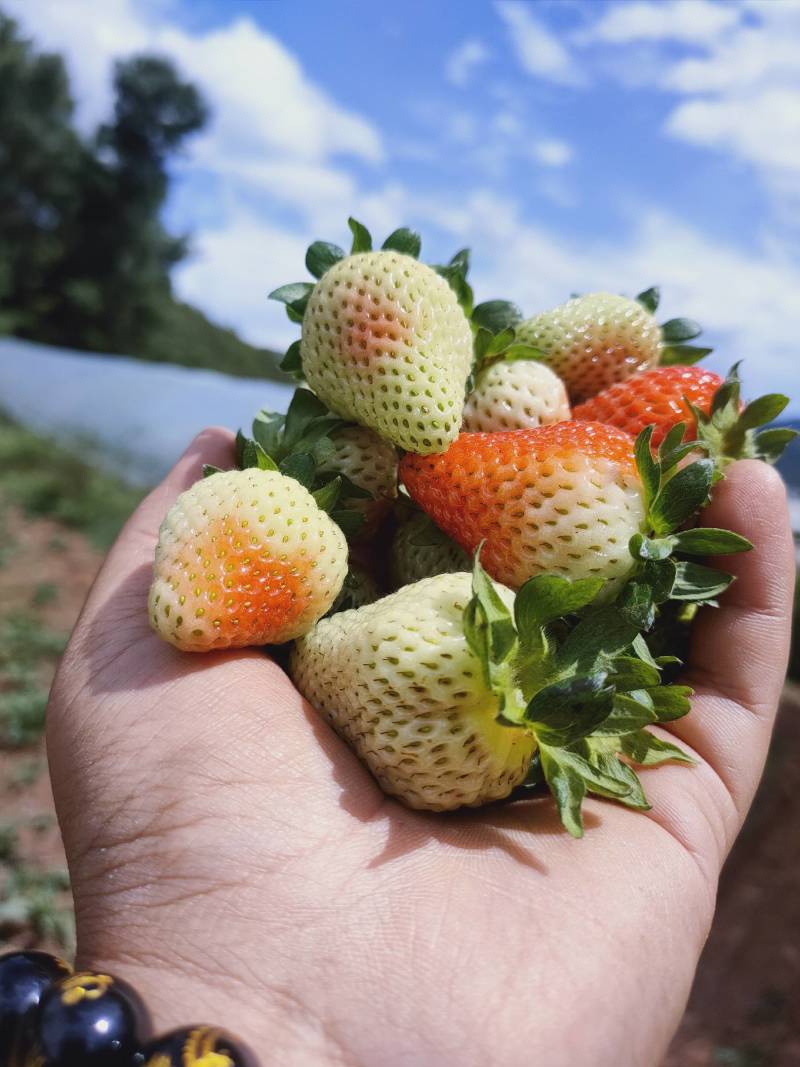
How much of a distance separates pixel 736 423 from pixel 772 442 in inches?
3.9

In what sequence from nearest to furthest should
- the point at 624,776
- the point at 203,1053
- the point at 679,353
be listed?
the point at 203,1053 → the point at 624,776 → the point at 679,353

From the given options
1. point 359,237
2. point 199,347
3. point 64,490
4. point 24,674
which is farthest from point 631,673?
point 199,347

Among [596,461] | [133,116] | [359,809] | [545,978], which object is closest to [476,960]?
[545,978]

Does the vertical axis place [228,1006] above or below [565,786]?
below

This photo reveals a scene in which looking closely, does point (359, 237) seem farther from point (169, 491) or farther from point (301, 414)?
point (169, 491)

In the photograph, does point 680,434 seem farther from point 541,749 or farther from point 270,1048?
point 270,1048

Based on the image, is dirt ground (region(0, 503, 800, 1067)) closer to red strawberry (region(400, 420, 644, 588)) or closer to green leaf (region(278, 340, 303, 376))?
green leaf (region(278, 340, 303, 376))

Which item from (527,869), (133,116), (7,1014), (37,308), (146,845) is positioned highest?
(133,116)

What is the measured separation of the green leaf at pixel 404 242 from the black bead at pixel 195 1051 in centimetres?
115

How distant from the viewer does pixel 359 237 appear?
154 centimetres

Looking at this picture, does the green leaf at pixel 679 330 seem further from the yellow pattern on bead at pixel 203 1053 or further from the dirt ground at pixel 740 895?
the dirt ground at pixel 740 895

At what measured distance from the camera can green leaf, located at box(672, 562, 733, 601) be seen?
1288mm

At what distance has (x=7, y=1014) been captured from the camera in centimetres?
103

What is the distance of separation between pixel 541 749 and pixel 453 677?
0.13 meters
